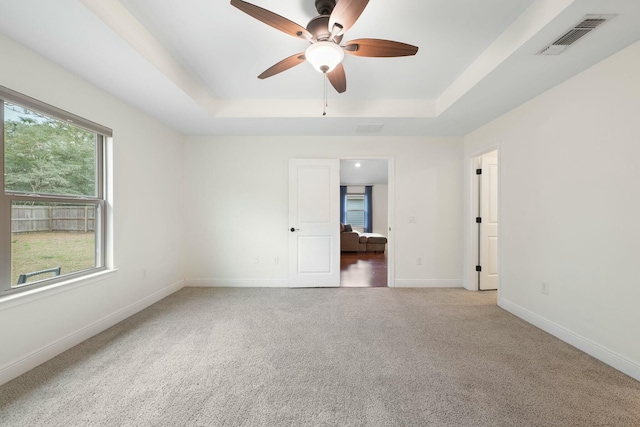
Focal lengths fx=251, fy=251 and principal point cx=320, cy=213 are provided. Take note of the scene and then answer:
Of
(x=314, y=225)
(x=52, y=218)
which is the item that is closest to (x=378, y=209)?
(x=314, y=225)

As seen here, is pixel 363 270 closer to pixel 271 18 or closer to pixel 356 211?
pixel 271 18

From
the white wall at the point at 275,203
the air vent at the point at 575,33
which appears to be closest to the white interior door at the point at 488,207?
the white wall at the point at 275,203

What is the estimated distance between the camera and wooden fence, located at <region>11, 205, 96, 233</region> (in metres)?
1.90

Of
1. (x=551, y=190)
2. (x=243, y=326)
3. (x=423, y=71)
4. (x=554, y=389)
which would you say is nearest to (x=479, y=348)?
(x=554, y=389)

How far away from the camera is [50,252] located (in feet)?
7.07

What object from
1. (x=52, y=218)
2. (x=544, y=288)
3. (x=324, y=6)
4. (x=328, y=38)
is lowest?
(x=544, y=288)

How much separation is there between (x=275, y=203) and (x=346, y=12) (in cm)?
293

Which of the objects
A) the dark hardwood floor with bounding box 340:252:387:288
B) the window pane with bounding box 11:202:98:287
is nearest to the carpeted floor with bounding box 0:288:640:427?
the window pane with bounding box 11:202:98:287

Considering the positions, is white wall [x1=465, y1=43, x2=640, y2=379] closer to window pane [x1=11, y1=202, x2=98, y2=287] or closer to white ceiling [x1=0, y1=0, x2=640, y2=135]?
white ceiling [x1=0, y1=0, x2=640, y2=135]

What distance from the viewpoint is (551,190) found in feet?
8.20

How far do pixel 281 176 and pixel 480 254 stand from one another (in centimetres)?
329

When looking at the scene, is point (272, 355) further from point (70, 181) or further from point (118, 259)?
point (70, 181)

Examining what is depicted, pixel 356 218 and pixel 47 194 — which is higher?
pixel 47 194

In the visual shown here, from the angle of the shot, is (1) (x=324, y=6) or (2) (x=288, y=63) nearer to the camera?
(1) (x=324, y=6)
